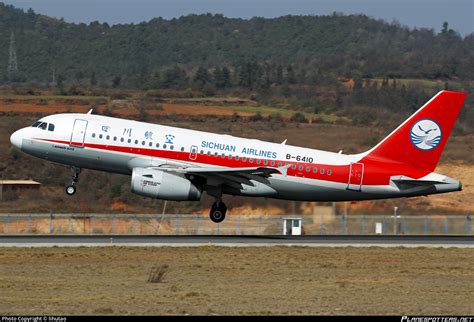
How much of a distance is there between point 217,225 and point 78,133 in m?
10.9

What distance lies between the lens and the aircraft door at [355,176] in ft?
164

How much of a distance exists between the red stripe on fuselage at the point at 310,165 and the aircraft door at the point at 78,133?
0.82 ft

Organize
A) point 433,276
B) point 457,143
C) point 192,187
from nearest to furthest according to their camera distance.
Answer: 1. point 433,276
2. point 192,187
3. point 457,143

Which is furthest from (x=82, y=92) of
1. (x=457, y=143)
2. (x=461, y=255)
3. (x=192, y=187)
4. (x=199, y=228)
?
(x=461, y=255)

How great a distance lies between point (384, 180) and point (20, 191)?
89.0 ft

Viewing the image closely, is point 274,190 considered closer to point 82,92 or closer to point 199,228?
point 199,228

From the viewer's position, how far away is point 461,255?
42.1 metres

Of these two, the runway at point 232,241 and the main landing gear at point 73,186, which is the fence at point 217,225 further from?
the main landing gear at point 73,186

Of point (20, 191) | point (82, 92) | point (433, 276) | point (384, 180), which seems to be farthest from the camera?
point (82, 92)

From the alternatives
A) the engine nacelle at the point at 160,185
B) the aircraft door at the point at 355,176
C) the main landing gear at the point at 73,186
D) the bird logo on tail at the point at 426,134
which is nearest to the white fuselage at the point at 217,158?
the aircraft door at the point at 355,176

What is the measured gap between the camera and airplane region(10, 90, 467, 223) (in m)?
47.7

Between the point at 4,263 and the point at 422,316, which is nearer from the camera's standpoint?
the point at 422,316

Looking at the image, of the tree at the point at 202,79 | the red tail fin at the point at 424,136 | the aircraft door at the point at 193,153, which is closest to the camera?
the aircraft door at the point at 193,153

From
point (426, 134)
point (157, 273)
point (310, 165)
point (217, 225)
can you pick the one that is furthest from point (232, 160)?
point (157, 273)
